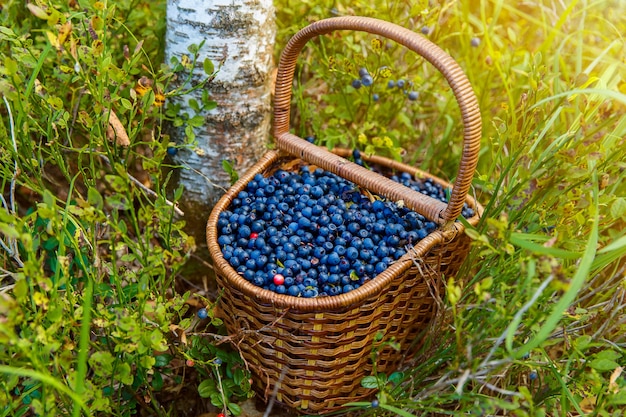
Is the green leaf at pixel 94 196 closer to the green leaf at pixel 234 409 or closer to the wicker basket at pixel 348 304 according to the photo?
the wicker basket at pixel 348 304

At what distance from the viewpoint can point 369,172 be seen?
1.45 m

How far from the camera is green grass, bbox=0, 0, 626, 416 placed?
98cm

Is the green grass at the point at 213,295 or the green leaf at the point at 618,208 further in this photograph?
the green leaf at the point at 618,208

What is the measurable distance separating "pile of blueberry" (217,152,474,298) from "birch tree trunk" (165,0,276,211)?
0.16 metres

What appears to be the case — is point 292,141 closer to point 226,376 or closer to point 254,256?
point 254,256

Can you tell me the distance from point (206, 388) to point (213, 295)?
1.15ft

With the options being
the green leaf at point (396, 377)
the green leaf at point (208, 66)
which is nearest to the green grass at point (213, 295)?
the green leaf at point (396, 377)

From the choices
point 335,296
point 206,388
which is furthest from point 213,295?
point 335,296

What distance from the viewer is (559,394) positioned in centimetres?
121

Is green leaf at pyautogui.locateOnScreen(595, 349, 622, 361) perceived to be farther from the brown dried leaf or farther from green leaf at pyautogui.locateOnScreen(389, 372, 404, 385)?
the brown dried leaf

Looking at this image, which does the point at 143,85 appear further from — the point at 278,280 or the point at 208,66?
the point at 278,280

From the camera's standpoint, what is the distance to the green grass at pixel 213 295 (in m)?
0.98

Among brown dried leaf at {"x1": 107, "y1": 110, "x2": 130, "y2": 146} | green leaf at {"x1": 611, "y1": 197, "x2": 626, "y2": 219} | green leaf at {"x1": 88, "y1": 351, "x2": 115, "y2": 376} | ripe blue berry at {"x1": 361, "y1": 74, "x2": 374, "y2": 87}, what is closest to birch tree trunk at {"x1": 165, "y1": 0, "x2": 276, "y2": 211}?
brown dried leaf at {"x1": 107, "y1": 110, "x2": 130, "y2": 146}

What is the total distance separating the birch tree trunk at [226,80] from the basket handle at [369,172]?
0.36ft
